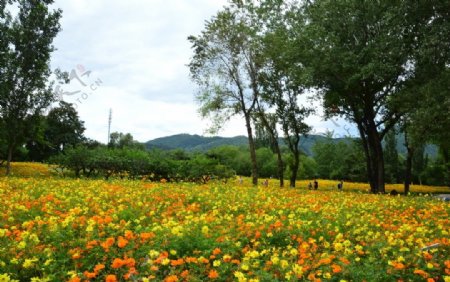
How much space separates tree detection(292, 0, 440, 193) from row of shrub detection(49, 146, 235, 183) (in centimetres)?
954

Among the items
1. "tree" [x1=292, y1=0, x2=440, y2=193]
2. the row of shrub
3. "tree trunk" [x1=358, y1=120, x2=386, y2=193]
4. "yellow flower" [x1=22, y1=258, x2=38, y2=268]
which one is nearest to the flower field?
"yellow flower" [x1=22, y1=258, x2=38, y2=268]

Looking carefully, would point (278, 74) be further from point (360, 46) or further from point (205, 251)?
point (205, 251)

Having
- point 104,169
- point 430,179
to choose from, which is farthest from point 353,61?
point 430,179

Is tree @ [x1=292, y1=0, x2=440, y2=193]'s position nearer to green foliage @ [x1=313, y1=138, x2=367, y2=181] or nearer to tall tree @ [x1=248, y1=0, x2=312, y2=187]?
tall tree @ [x1=248, y1=0, x2=312, y2=187]

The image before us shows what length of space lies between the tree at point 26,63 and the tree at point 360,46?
1838cm

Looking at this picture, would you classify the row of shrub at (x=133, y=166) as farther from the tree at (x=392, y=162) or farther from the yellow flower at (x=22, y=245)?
the tree at (x=392, y=162)

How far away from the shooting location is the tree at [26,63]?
29.2 metres

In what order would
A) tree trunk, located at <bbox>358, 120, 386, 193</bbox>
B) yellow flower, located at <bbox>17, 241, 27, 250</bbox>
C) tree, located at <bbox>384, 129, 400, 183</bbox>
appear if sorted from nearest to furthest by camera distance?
yellow flower, located at <bbox>17, 241, 27, 250</bbox> → tree trunk, located at <bbox>358, 120, 386, 193</bbox> → tree, located at <bbox>384, 129, 400, 183</bbox>

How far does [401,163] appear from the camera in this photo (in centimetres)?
7800

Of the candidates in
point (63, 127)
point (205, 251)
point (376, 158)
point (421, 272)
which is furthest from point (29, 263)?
point (63, 127)

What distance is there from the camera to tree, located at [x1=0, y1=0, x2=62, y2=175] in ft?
95.7

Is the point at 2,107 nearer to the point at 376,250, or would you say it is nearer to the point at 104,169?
the point at 104,169

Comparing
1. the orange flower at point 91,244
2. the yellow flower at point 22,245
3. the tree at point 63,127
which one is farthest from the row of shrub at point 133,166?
the tree at point 63,127

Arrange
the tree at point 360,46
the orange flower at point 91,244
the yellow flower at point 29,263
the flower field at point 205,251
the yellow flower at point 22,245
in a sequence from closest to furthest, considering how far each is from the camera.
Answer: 1. the yellow flower at point 29,263
2. the flower field at point 205,251
3. the yellow flower at point 22,245
4. the orange flower at point 91,244
5. the tree at point 360,46
